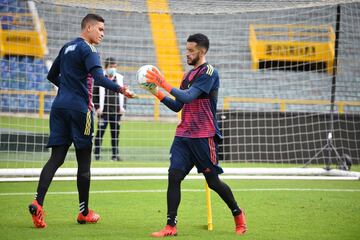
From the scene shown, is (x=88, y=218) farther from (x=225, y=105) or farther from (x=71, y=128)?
(x=225, y=105)

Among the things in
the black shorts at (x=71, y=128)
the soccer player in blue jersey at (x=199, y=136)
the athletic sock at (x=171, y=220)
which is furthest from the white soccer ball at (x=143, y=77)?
the athletic sock at (x=171, y=220)

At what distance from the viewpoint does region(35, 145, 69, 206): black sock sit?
259 inches

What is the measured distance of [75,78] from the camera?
6.76m

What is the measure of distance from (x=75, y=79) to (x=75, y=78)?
0.03 feet

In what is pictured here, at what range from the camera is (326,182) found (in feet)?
36.4

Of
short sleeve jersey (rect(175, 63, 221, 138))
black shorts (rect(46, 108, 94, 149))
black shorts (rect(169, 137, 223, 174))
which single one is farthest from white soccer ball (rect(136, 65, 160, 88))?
black shorts (rect(46, 108, 94, 149))

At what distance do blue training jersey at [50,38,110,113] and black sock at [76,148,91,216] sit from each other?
45cm

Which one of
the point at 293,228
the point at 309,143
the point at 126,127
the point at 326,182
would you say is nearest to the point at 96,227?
the point at 293,228

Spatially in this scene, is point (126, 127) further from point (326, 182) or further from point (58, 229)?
point (58, 229)

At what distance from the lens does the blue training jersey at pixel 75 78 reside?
673cm

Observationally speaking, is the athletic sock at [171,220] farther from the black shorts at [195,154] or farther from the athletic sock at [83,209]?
the athletic sock at [83,209]

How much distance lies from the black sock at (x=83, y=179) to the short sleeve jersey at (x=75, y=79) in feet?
1.49

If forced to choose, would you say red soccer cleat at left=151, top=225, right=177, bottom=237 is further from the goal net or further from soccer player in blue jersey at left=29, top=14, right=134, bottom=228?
the goal net

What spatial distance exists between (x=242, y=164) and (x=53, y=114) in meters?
7.27
